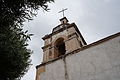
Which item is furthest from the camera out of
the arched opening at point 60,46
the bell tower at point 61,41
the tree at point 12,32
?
the arched opening at point 60,46

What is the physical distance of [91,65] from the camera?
781cm

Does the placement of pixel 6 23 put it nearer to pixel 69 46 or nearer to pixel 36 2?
pixel 36 2

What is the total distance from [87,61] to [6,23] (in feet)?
13.4

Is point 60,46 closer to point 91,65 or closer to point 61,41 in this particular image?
point 61,41

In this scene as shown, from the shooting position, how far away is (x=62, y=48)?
11133 millimetres

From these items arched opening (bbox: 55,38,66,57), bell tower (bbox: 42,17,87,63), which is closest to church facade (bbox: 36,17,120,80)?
bell tower (bbox: 42,17,87,63)

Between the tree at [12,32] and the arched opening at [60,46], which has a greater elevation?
the arched opening at [60,46]

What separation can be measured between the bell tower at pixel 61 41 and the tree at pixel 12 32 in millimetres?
1483

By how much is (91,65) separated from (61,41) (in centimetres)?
375

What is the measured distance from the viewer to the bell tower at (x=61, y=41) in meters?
10.1

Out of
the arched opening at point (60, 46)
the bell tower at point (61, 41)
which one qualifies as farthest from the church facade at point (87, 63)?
the arched opening at point (60, 46)

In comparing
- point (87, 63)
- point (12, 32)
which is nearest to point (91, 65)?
point (87, 63)

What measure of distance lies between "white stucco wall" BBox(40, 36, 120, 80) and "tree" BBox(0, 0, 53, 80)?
1773mm

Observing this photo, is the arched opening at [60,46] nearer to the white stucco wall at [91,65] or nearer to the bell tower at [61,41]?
the bell tower at [61,41]
